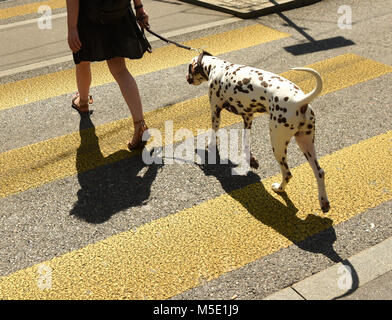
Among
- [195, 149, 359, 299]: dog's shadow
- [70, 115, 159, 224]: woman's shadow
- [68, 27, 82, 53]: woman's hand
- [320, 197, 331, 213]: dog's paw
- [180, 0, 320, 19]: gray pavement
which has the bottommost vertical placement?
[70, 115, 159, 224]: woman's shadow

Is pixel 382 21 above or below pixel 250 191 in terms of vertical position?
above

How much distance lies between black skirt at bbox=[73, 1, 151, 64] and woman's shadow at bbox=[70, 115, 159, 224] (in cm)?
113

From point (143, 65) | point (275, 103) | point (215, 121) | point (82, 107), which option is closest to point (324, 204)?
point (275, 103)

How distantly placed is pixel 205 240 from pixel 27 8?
8953 mm

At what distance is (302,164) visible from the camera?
518 cm

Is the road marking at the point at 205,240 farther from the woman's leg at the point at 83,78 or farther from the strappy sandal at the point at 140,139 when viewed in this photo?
the woman's leg at the point at 83,78

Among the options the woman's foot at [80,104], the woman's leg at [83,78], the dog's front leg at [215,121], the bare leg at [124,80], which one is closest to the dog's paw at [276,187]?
the dog's front leg at [215,121]

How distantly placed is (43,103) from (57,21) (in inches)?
153

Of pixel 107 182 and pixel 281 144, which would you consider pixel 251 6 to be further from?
pixel 281 144

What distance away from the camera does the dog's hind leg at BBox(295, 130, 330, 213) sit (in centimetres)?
409

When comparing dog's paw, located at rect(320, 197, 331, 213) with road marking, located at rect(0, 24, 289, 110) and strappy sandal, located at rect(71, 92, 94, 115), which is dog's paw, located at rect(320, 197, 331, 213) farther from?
road marking, located at rect(0, 24, 289, 110)

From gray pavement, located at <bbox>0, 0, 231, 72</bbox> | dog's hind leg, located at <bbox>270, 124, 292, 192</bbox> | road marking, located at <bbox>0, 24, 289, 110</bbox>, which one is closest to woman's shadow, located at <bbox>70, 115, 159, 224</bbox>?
dog's hind leg, located at <bbox>270, 124, 292, 192</bbox>
